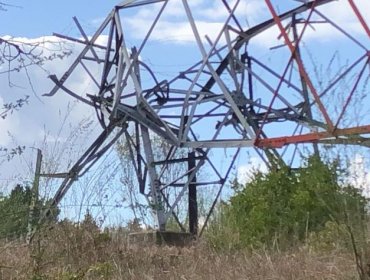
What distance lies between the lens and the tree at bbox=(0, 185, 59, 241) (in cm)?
976

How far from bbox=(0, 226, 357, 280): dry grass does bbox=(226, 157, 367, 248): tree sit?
0.62m

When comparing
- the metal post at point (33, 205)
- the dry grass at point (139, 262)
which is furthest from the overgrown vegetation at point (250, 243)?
the metal post at point (33, 205)

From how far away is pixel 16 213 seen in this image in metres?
9.76

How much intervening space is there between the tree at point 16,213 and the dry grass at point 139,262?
1.07 feet

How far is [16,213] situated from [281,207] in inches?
123

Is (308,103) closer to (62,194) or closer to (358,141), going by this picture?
(62,194)

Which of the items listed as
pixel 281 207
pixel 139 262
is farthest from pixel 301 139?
pixel 139 262

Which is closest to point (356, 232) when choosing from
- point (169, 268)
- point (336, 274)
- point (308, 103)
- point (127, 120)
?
point (336, 274)

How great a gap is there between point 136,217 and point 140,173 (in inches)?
44.5

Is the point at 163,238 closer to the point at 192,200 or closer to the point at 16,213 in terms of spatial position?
the point at 192,200

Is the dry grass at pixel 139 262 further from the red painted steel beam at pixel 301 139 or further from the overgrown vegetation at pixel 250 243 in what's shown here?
the red painted steel beam at pixel 301 139

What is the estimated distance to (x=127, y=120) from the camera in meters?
14.3

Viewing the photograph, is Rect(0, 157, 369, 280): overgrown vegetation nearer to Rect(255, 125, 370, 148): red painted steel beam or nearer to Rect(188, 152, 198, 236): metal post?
Rect(255, 125, 370, 148): red painted steel beam

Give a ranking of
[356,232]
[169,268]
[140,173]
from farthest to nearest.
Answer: [140,173] < [169,268] < [356,232]
